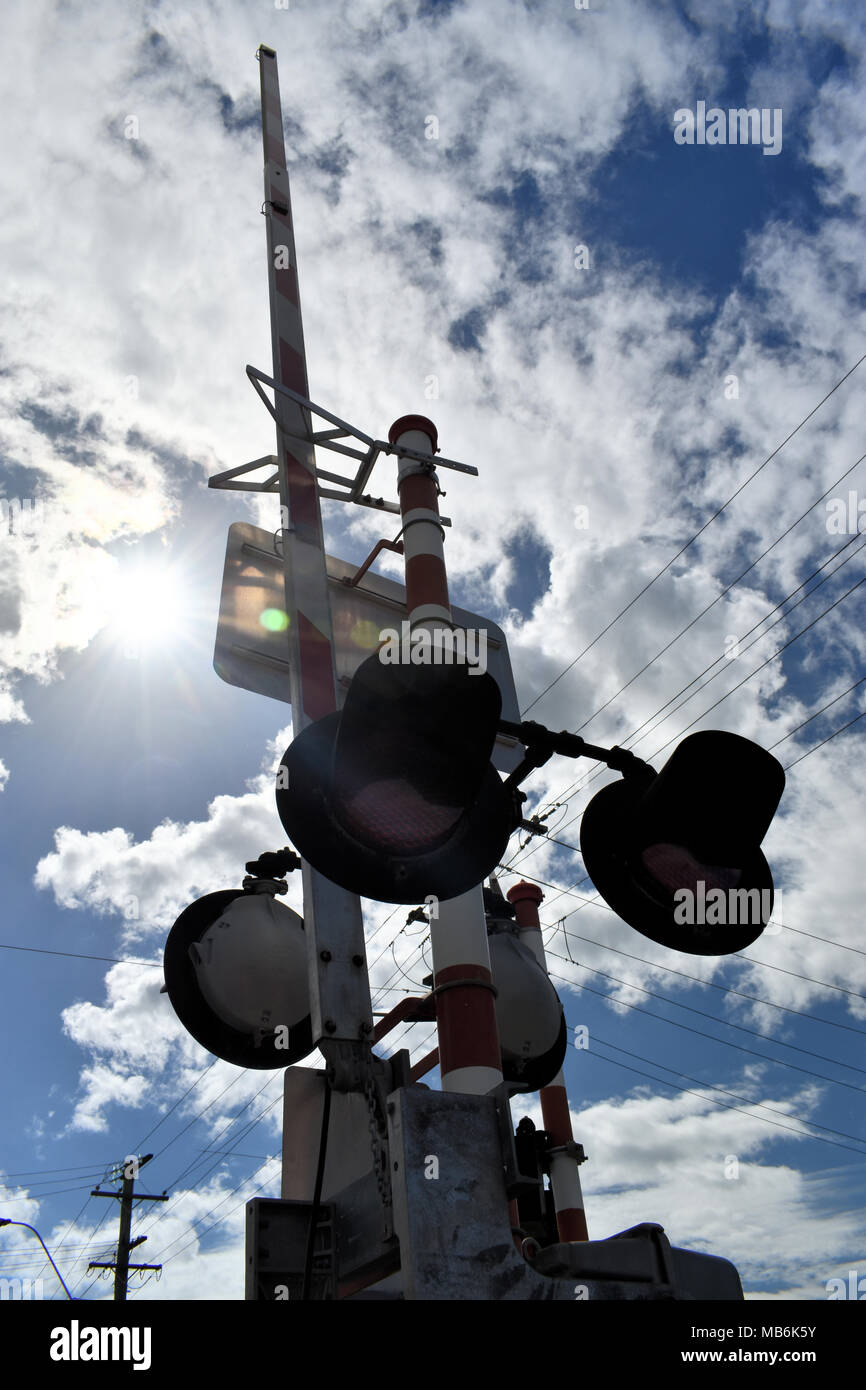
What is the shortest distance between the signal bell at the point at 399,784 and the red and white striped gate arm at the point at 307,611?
1.51ft

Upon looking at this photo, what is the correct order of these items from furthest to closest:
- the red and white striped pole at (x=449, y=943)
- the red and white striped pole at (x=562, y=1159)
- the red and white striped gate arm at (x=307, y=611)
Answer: the red and white striped pole at (x=562, y=1159)
the red and white striped pole at (x=449, y=943)
the red and white striped gate arm at (x=307, y=611)

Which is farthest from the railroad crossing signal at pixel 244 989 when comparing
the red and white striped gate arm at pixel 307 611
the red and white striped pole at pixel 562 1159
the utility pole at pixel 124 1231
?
the utility pole at pixel 124 1231

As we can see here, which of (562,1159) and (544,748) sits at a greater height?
(562,1159)

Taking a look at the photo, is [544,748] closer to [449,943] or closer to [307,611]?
[307,611]

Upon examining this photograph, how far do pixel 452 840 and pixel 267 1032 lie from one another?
1.70 meters

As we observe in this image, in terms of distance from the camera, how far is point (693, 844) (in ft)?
9.55

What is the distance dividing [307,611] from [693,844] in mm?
1576

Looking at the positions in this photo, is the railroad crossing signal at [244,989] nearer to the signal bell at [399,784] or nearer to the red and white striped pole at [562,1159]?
the signal bell at [399,784]

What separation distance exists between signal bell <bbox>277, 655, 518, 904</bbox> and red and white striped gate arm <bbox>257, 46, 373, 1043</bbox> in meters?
0.46

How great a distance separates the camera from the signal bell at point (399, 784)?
2.22 m

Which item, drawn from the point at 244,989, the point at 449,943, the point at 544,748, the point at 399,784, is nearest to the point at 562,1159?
the point at 449,943

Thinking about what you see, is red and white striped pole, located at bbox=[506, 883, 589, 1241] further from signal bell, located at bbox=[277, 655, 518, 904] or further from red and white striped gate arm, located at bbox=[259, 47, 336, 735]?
signal bell, located at bbox=[277, 655, 518, 904]
